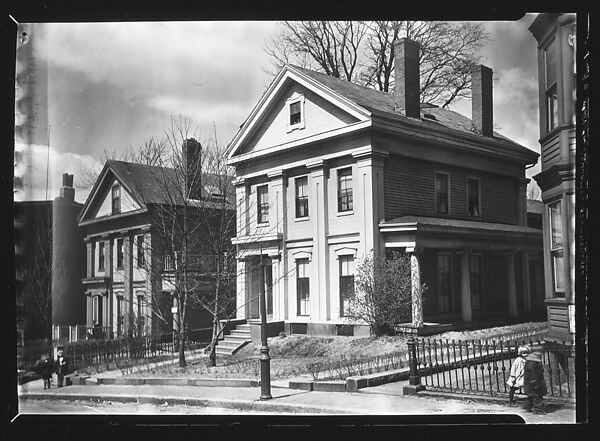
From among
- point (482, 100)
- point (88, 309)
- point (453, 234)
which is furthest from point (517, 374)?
point (88, 309)

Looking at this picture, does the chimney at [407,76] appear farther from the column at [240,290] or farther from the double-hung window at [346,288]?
the column at [240,290]

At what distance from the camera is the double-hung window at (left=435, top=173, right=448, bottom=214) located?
8.90 metres

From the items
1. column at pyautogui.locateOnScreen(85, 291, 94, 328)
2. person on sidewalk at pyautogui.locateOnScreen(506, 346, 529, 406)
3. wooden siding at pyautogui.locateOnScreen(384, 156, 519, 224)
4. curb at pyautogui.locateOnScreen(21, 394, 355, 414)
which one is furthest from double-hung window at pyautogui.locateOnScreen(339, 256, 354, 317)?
column at pyautogui.locateOnScreen(85, 291, 94, 328)

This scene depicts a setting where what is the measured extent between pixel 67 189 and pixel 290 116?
3.40m


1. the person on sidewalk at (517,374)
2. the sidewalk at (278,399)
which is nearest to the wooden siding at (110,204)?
the sidewalk at (278,399)

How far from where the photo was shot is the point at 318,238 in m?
9.07

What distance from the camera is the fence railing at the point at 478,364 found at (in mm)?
8102

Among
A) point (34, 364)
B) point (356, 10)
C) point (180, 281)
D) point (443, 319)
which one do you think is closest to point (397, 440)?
point (443, 319)

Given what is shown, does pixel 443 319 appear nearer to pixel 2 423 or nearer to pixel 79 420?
pixel 79 420

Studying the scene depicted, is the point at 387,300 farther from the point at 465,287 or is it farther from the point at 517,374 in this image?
the point at 517,374

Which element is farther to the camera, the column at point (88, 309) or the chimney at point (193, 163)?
the chimney at point (193, 163)

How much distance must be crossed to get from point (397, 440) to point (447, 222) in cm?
315

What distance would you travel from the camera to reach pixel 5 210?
823 centimetres

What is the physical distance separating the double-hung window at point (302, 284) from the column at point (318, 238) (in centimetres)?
8
